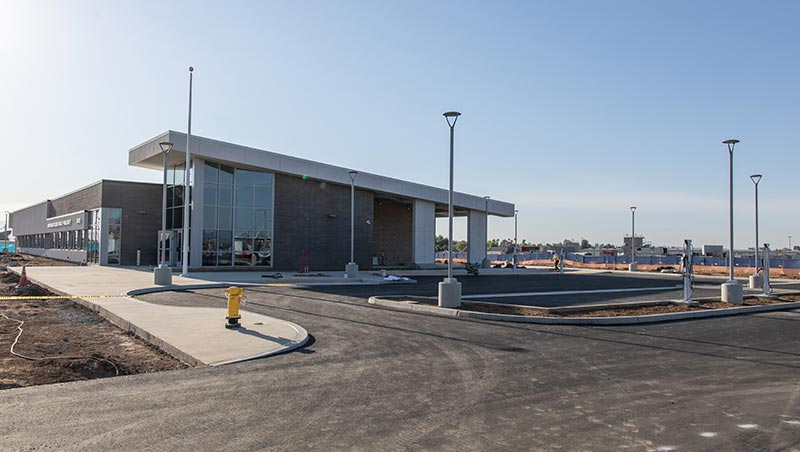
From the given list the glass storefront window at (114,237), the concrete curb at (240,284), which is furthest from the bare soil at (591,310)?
the glass storefront window at (114,237)

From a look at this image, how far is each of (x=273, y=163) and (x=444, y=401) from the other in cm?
3112

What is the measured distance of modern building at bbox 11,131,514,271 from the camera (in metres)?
34.1

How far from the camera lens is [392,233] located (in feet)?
171

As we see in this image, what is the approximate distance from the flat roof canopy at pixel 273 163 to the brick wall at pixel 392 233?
124 inches

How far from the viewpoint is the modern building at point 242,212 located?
34.1m

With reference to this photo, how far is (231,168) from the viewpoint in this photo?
116 feet

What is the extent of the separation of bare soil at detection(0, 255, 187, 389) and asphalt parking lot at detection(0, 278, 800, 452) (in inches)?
31.1

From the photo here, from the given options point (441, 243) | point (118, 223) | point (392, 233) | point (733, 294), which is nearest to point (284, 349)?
point (733, 294)

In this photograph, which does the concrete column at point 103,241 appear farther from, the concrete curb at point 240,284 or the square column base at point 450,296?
the square column base at point 450,296

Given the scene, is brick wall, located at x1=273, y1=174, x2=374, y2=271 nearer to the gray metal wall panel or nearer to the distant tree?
the gray metal wall panel

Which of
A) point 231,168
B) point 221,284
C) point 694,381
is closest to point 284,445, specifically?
point 694,381

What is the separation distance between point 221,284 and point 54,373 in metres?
15.4

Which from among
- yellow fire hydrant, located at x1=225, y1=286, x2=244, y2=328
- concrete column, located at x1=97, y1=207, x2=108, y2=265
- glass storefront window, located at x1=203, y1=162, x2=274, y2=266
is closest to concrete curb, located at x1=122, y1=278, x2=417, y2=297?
yellow fire hydrant, located at x1=225, y1=286, x2=244, y2=328

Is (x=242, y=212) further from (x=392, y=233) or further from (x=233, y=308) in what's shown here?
(x=233, y=308)
